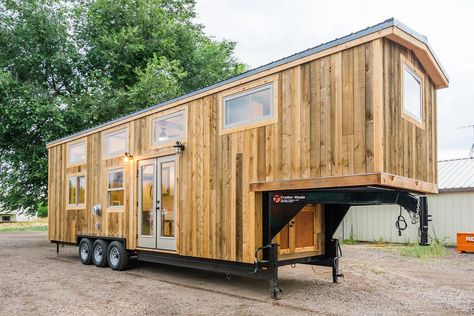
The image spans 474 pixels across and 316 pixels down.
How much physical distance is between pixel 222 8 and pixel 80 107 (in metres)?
9.32

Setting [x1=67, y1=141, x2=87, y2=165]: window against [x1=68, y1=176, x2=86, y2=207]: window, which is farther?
[x1=67, y1=141, x2=87, y2=165]: window

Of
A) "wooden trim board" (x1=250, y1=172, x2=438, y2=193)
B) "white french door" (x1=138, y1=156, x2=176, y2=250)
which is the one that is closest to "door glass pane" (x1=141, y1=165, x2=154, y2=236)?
"white french door" (x1=138, y1=156, x2=176, y2=250)

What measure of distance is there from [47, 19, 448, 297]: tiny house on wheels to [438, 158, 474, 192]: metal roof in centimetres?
846

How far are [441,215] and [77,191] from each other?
39.0ft

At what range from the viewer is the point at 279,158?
23.1 feet

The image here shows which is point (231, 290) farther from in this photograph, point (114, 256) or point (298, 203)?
point (114, 256)

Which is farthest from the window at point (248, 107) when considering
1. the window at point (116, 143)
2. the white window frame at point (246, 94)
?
the window at point (116, 143)

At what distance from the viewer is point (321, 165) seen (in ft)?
21.1

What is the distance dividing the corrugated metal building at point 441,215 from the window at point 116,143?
34.4 ft

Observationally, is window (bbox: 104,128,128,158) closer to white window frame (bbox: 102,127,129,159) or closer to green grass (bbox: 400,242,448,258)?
white window frame (bbox: 102,127,129,159)

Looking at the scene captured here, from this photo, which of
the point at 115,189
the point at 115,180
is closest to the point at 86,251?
the point at 115,189

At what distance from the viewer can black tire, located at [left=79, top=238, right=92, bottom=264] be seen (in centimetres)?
1106

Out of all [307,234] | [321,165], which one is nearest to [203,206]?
[307,234]

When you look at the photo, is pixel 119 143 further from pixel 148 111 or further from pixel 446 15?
pixel 446 15
